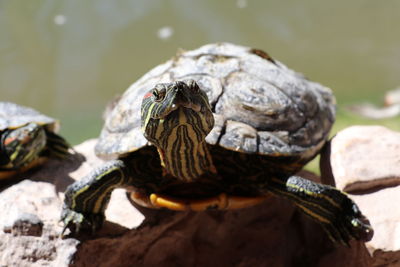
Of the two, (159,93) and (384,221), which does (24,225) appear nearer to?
(159,93)

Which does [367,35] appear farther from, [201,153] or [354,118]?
[201,153]

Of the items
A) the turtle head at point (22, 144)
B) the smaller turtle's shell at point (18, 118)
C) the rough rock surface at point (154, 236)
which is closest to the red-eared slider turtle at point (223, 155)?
the rough rock surface at point (154, 236)

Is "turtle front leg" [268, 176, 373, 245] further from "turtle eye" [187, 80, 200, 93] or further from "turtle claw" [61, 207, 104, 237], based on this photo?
"turtle claw" [61, 207, 104, 237]

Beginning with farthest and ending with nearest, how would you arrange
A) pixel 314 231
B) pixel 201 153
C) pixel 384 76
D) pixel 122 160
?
pixel 384 76 < pixel 314 231 < pixel 122 160 < pixel 201 153

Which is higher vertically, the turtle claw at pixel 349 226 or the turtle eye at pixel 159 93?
the turtle eye at pixel 159 93

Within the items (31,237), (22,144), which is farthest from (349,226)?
(22,144)

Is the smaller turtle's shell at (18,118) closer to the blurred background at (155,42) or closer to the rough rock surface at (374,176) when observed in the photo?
the blurred background at (155,42)

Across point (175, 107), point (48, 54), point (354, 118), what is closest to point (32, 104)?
point (48, 54)

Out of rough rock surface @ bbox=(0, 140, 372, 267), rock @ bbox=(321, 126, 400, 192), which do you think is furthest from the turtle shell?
rough rock surface @ bbox=(0, 140, 372, 267)
